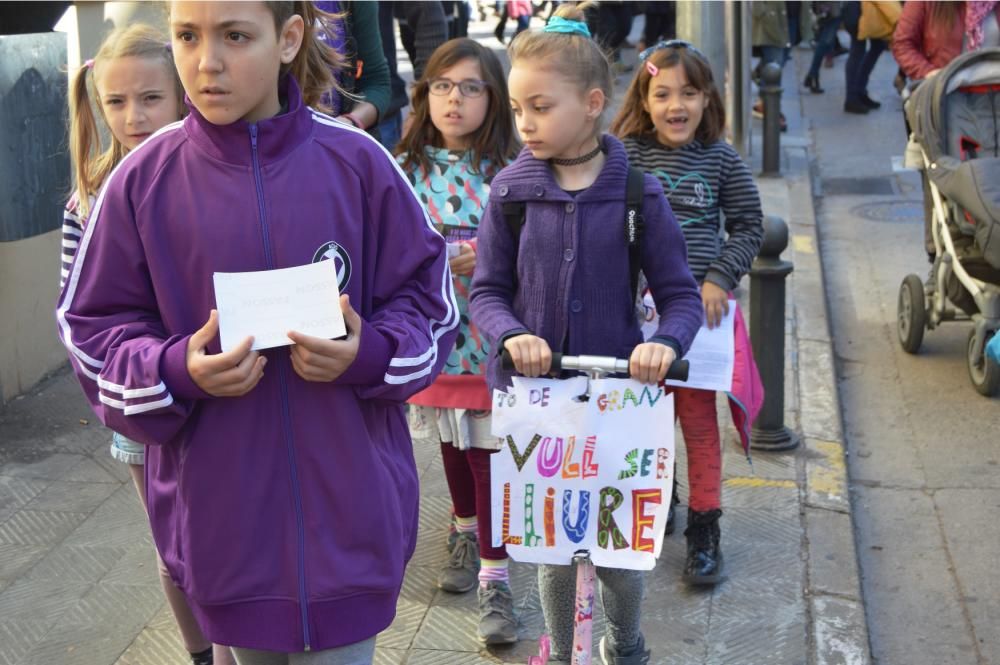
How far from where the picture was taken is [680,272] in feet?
11.5

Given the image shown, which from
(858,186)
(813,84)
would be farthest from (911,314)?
(813,84)

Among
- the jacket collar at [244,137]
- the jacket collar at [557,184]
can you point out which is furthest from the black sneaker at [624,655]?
the jacket collar at [244,137]

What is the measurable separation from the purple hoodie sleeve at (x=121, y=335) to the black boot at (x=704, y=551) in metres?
2.46

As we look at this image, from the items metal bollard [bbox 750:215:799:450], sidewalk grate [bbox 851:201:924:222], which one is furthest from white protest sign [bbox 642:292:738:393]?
sidewalk grate [bbox 851:201:924:222]

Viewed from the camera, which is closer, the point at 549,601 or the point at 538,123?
the point at 538,123

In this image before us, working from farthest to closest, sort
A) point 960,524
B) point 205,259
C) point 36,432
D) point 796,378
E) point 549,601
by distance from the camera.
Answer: point 796,378
point 36,432
point 960,524
point 549,601
point 205,259

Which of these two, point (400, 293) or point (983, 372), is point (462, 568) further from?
point (983, 372)

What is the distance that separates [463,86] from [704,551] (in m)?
1.75

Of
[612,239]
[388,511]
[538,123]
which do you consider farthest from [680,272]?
[388,511]

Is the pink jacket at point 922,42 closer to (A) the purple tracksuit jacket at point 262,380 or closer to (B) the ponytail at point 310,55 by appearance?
(B) the ponytail at point 310,55

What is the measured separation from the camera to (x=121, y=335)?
242cm

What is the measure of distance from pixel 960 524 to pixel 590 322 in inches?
101

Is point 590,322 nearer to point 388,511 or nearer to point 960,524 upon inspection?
point 388,511

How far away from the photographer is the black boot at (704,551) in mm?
4469
